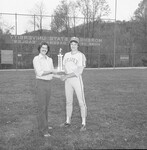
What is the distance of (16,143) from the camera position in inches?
177

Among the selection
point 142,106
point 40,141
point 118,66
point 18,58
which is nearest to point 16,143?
point 40,141

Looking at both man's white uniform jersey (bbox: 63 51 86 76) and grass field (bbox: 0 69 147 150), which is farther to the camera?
man's white uniform jersey (bbox: 63 51 86 76)

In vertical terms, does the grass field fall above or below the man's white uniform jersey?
below

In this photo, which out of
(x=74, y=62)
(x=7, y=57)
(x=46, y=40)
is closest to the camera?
(x=74, y=62)

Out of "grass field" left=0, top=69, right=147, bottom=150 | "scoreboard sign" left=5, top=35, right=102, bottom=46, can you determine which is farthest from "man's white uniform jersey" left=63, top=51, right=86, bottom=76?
"scoreboard sign" left=5, top=35, right=102, bottom=46

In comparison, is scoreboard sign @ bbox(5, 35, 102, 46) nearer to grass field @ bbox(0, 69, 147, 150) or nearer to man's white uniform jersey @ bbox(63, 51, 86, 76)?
grass field @ bbox(0, 69, 147, 150)

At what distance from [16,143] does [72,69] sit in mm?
1762

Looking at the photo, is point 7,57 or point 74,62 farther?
point 7,57

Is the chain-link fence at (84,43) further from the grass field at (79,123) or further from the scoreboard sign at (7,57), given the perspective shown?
the grass field at (79,123)

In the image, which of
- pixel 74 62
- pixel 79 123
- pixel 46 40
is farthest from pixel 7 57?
pixel 74 62

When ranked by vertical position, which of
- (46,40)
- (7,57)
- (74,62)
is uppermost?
(46,40)

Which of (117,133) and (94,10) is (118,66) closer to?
(94,10)

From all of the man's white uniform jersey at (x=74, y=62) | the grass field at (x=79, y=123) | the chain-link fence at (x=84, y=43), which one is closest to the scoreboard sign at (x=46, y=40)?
the chain-link fence at (x=84, y=43)

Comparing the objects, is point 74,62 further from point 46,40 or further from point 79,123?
point 46,40
